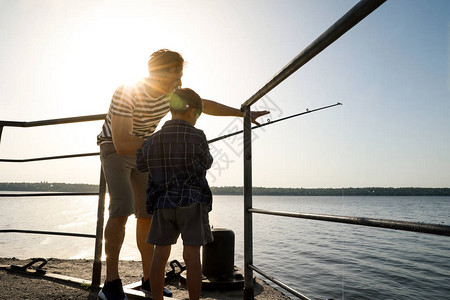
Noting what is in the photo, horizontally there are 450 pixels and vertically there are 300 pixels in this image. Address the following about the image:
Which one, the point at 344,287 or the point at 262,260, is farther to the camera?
the point at 262,260

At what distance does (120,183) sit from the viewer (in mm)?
1792

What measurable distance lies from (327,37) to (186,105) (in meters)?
0.80

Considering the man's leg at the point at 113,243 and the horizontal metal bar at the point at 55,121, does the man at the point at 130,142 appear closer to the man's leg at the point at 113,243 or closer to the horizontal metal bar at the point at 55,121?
the man's leg at the point at 113,243

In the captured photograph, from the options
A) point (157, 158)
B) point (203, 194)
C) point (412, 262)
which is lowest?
point (412, 262)

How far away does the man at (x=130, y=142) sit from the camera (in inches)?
65.4

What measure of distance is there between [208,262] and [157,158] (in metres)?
1.53

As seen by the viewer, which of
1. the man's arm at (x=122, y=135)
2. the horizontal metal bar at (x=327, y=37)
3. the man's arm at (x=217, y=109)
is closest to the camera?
the horizontal metal bar at (x=327, y=37)

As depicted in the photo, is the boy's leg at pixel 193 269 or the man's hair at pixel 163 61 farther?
the man's hair at pixel 163 61

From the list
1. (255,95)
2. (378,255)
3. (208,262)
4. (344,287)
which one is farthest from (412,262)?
(255,95)

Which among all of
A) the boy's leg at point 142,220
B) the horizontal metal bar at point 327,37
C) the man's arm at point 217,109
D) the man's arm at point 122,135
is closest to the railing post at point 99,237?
the boy's leg at point 142,220

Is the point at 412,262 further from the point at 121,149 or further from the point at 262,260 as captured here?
the point at 121,149

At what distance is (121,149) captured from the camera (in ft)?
5.39

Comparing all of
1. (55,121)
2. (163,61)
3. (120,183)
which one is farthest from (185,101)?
(55,121)

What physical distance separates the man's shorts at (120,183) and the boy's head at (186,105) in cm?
45
